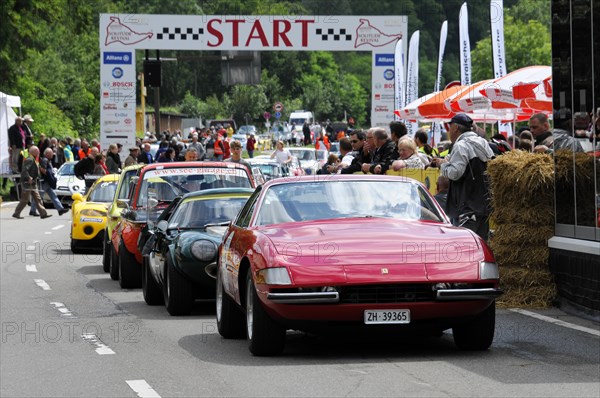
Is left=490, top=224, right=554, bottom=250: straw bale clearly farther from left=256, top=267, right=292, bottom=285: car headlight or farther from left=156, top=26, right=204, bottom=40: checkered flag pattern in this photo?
left=156, top=26, right=204, bottom=40: checkered flag pattern

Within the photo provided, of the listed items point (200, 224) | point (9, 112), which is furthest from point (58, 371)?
point (9, 112)

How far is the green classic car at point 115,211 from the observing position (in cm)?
1777

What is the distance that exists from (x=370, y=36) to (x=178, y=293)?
27427 millimetres

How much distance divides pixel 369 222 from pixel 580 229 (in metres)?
3.34

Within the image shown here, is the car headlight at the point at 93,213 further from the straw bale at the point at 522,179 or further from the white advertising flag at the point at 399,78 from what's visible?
the white advertising flag at the point at 399,78

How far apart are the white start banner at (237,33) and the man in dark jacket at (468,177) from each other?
25.0 meters

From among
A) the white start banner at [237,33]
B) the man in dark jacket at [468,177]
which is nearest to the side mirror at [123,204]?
the man in dark jacket at [468,177]

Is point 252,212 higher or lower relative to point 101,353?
higher

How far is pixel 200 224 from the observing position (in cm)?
1341

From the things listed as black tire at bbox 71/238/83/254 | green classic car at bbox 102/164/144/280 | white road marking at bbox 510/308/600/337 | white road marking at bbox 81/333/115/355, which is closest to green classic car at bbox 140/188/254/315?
white road marking at bbox 81/333/115/355

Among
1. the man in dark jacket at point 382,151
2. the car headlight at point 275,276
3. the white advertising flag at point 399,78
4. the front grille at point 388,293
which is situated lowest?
the front grille at point 388,293

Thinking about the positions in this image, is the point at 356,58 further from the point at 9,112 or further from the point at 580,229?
the point at 580,229

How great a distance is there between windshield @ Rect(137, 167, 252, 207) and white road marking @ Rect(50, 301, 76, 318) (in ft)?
7.92

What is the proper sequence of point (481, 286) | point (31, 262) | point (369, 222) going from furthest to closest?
point (31, 262) < point (369, 222) < point (481, 286)
